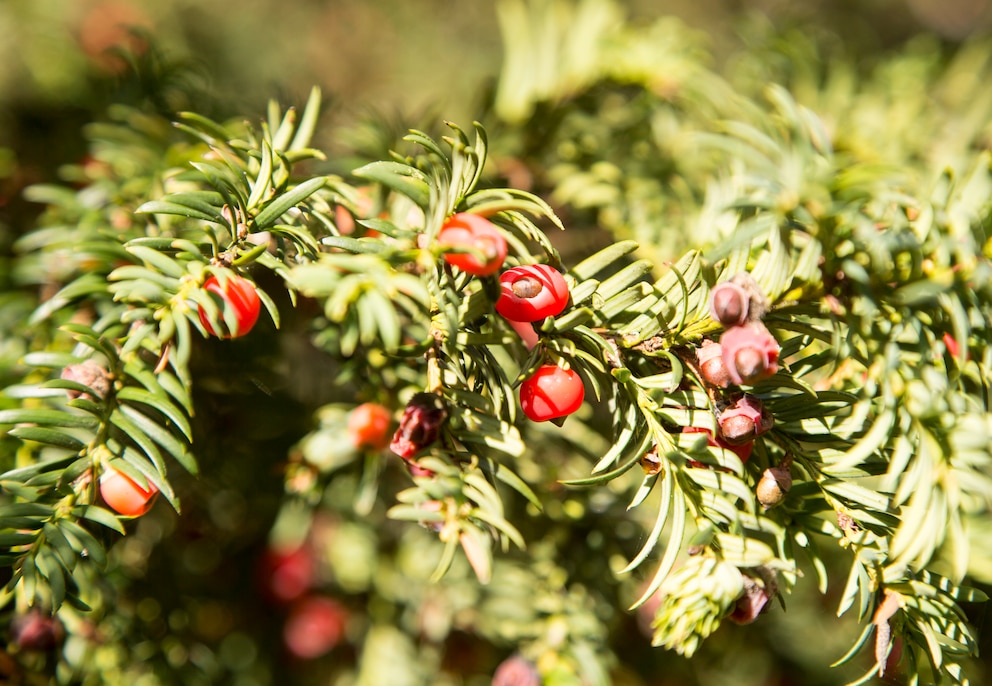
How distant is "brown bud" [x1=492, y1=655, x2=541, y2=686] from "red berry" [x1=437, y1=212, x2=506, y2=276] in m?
0.65

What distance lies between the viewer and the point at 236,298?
0.64 m

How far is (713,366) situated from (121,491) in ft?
2.04

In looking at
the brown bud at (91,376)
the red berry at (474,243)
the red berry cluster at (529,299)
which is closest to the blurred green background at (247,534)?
the brown bud at (91,376)

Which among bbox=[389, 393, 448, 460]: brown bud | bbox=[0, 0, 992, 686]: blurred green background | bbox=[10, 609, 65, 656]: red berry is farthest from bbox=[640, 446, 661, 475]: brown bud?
bbox=[10, 609, 65, 656]: red berry

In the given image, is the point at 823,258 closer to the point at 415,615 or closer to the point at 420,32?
the point at 415,615

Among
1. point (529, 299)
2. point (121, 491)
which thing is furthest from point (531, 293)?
point (121, 491)

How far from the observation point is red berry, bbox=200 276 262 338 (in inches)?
24.6

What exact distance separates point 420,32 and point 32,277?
2127 mm

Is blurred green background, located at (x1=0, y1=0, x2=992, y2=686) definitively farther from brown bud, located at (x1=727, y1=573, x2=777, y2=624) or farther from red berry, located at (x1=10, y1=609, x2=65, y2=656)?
brown bud, located at (x1=727, y1=573, x2=777, y2=624)

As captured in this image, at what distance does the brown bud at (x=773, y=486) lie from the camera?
64 cm

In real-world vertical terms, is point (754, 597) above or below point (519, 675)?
above

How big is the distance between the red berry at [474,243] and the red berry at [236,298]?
210 millimetres

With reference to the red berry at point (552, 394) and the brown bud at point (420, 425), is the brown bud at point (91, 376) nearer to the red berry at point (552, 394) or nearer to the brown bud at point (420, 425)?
the brown bud at point (420, 425)

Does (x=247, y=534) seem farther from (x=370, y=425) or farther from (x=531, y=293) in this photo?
(x=531, y=293)
